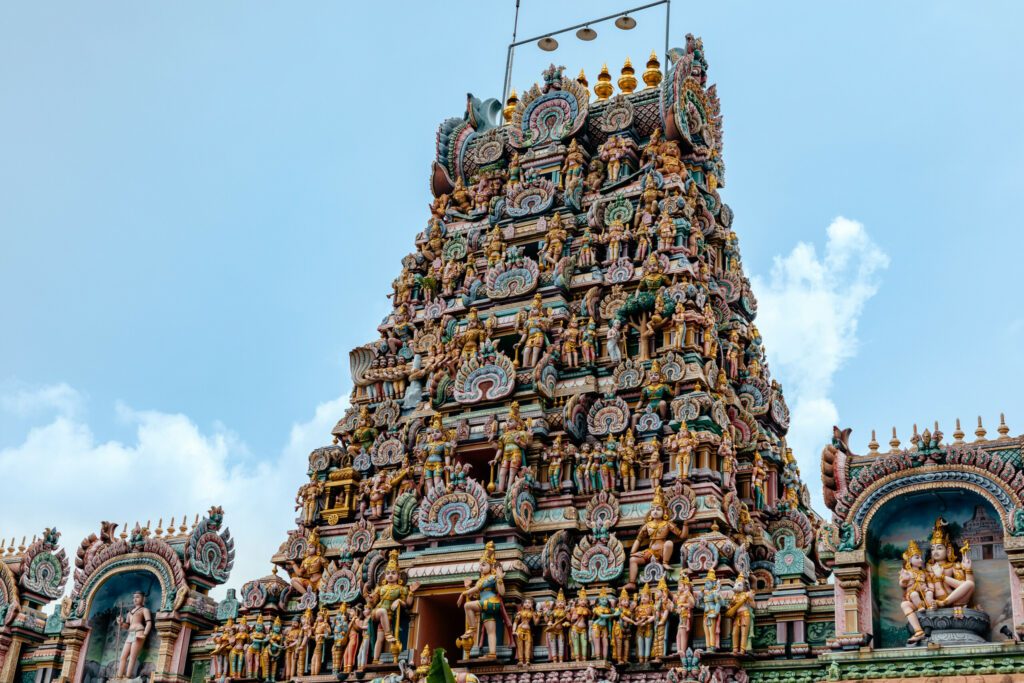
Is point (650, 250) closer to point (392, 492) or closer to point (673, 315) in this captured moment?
point (673, 315)

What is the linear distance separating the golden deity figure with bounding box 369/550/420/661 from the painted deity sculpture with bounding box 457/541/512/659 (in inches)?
59.0

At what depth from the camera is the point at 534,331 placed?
2967 centimetres

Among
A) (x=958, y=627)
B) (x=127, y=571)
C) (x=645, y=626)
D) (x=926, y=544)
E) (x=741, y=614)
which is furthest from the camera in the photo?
(x=127, y=571)

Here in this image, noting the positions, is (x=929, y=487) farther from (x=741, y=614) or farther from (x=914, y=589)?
(x=741, y=614)

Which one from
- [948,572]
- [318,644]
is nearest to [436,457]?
[318,644]

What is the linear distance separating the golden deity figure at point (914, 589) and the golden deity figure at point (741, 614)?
2.61 metres

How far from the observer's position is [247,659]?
27516 millimetres

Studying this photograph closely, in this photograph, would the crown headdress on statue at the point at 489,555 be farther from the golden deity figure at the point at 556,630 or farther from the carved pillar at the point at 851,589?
the carved pillar at the point at 851,589

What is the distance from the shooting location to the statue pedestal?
21.5 meters

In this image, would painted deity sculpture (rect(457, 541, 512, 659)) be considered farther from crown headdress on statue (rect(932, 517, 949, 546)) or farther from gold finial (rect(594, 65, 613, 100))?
gold finial (rect(594, 65, 613, 100))

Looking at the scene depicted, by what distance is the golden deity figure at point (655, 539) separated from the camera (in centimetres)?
2508

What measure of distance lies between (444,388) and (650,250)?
229 inches

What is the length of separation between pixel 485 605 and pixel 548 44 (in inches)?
691

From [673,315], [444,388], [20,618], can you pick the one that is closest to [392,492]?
[444,388]
